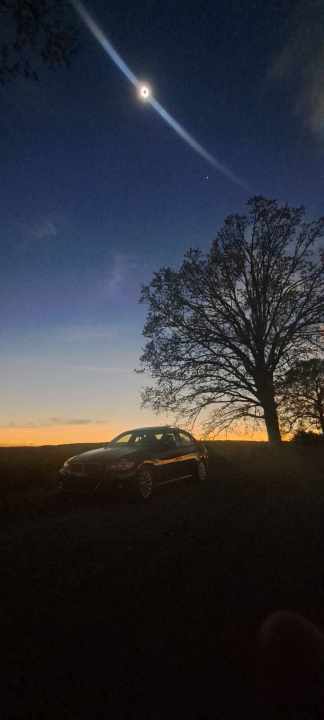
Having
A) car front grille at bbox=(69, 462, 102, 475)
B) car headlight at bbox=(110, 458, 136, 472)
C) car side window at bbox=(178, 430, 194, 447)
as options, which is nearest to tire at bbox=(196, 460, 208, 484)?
car side window at bbox=(178, 430, 194, 447)

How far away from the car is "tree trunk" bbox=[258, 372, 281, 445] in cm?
688

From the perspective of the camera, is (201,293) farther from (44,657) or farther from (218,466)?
(44,657)

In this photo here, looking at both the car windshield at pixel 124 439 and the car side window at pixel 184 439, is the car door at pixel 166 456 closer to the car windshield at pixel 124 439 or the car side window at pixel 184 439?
the car side window at pixel 184 439

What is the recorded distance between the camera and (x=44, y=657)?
2.18 m

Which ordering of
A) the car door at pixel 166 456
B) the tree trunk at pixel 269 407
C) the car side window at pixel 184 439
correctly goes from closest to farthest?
the car door at pixel 166 456, the car side window at pixel 184 439, the tree trunk at pixel 269 407

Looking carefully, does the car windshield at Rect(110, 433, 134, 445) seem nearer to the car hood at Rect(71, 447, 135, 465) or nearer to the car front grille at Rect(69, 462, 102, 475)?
the car hood at Rect(71, 447, 135, 465)

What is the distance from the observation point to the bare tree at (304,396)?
52.5 feet

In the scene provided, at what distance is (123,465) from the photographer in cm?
812

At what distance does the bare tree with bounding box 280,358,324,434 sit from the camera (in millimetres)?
16016

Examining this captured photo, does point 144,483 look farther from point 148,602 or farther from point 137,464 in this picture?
point 148,602

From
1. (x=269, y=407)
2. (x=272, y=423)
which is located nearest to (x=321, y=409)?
(x=272, y=423)

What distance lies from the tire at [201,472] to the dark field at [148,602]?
3.70 metres

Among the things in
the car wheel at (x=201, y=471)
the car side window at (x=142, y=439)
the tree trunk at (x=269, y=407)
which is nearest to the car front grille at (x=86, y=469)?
the car side window at (x=142, y=439)

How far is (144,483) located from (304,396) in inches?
460
